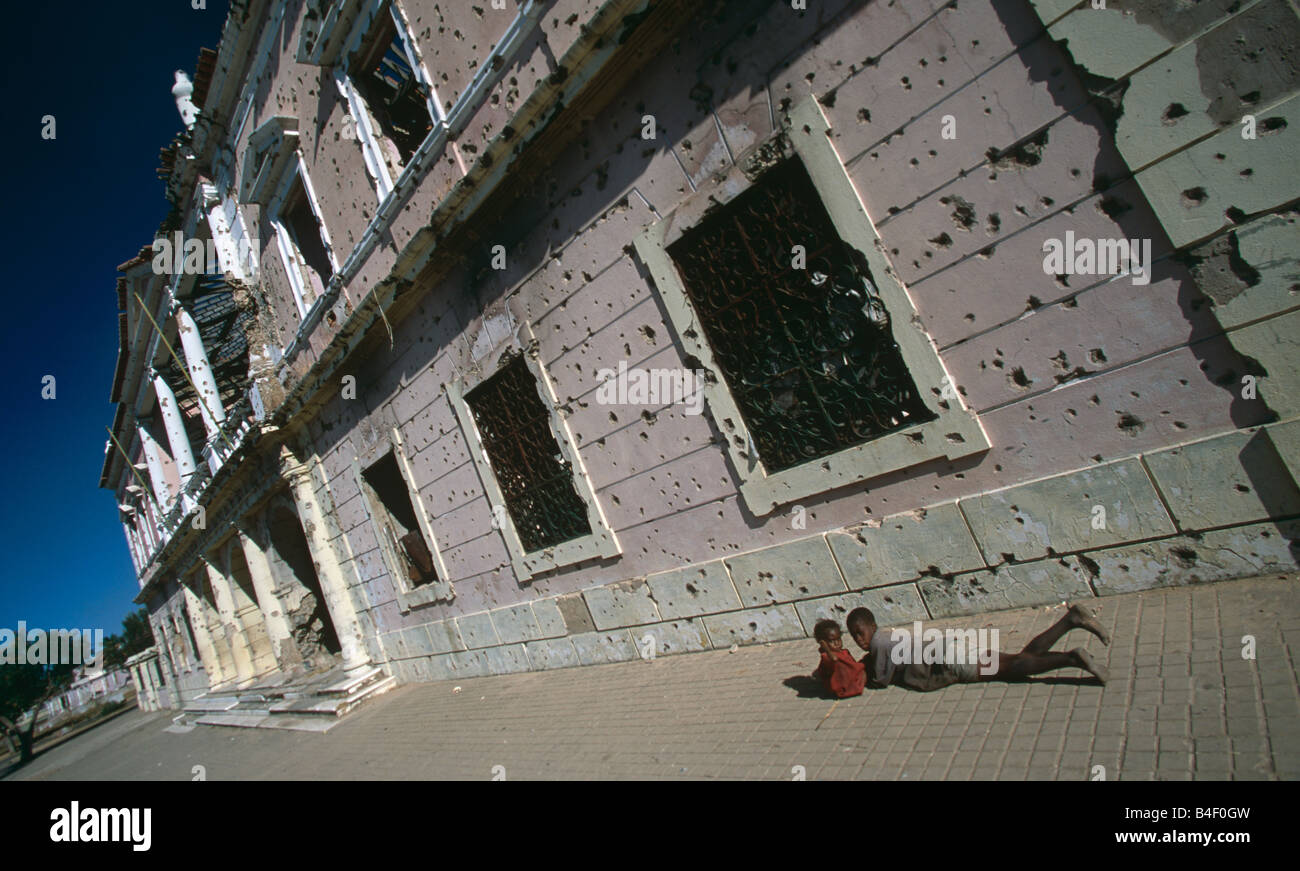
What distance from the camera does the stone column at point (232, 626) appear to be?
14.7 meters

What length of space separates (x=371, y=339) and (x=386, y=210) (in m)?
1.73

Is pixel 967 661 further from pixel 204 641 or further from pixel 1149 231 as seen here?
pixel 204 641

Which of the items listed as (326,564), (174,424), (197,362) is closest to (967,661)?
(326,564)

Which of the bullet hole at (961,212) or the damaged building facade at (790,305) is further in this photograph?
the bullet hole at (961,212)

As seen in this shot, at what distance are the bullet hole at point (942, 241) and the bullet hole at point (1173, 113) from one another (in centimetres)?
101

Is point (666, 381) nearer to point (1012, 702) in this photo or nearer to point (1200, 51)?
point (1012, 702)

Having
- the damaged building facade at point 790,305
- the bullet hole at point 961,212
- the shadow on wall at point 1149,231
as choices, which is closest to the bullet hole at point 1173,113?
the damaged building facade at point 790,305

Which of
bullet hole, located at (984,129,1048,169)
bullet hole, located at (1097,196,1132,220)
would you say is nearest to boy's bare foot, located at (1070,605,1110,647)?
bullet hole, located at (1097,196,1132,220)

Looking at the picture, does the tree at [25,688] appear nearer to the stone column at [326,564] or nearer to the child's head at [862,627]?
the stone column at [326,564]

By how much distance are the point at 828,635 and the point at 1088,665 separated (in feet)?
3.88

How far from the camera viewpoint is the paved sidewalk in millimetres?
2127

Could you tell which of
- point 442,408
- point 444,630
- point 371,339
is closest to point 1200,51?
point 442,408

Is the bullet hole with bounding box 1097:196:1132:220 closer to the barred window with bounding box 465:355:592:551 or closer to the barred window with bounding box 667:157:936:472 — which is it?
the barred window with bounding box 667:157:936:472
